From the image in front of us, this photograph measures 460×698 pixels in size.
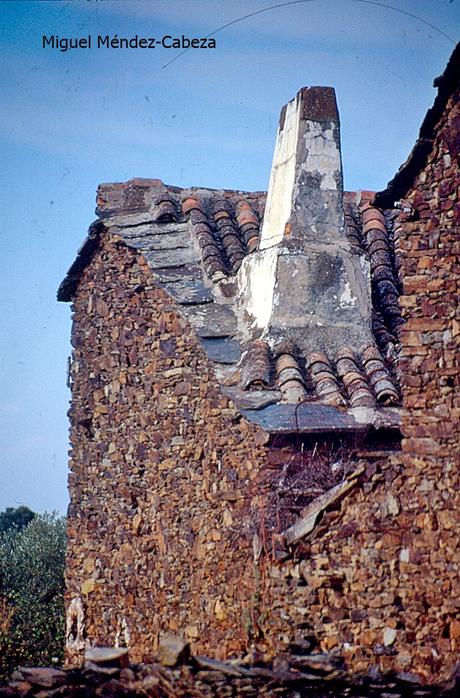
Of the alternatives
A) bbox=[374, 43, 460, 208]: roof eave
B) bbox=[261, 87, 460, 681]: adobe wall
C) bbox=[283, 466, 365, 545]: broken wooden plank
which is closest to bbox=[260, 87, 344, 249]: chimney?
bbox=[374, 43, 460, 208]: roof eave

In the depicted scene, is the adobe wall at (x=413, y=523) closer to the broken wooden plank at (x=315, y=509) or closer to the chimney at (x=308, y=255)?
the broken wooden plank at (x=315, y=509)

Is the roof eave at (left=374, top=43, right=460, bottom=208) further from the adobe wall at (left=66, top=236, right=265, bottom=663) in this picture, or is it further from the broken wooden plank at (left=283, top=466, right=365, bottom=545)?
the adobe wall at (left=66, top=236, right=265, bottom=663)

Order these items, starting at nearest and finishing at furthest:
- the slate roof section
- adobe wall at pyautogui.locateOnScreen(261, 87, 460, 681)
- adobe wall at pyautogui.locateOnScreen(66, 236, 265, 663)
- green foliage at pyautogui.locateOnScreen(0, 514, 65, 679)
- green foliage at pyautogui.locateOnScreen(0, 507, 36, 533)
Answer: adobe wall at pyautogui.locateOnScreen(261, 87, 460, 681) < adobe wall at pyautogui.locateOnScreen(66, 236, 265, 663) < the slate roof section < green foliage at pyautogui.locateOnScreen(0, 514, 65, 679) < green foliage at pyautogui.locateOnScreen(0, 507, 36, 533)

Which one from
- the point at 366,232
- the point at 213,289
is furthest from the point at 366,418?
the point at 366,232

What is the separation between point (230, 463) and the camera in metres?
9.36

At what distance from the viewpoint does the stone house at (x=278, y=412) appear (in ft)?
25.2

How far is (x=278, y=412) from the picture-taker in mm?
9141

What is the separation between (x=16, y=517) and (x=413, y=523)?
80.0 ft

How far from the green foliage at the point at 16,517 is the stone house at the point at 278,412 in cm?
1796

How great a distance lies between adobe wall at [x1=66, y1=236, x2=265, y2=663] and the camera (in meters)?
9.20

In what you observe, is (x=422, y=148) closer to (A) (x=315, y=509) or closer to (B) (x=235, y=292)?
(A) (x=315, y=509)

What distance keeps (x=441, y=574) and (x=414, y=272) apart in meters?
2.14

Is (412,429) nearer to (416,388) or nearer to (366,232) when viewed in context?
(416,388)

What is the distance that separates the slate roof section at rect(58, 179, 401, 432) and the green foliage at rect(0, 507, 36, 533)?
17.9 m
